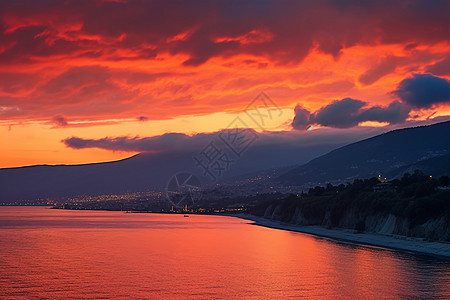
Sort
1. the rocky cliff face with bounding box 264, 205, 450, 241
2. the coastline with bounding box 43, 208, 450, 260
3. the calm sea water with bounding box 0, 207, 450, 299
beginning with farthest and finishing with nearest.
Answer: the rocky cliff face with bounding box 264, 205, 450, 241, the coastline with bounding box 43, 208, 450, 260, the calm sea water with bounding box 0, 207, 450, 299

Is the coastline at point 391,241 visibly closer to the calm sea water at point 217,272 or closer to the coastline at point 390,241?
the coastline at point 390,241

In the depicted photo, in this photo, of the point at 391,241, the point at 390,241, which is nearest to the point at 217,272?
the point at 391,241

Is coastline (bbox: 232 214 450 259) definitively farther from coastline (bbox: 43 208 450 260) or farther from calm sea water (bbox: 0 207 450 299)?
calm sea water (bbox: 0 207 450 299)

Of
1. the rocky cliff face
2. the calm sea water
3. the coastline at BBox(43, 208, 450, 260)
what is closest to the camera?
the calm sea water

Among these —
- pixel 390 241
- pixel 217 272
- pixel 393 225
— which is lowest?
pixel 390 241

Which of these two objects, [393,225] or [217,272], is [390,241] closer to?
[393,225]

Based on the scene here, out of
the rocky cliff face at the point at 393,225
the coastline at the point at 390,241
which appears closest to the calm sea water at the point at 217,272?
the coastline at the point at 390,241

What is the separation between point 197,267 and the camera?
277 feet

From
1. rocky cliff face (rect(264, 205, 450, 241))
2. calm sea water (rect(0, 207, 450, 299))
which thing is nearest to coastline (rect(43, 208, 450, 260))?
rocky cliff face (rect(264, 205, 450, 241))

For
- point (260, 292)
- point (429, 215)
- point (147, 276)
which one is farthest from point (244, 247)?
point (260, 292)

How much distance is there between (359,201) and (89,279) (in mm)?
107094

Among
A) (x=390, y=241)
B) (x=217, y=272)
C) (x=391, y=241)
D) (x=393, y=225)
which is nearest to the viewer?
(x=217, y=272)

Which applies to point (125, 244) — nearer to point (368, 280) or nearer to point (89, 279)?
point (89, 279)

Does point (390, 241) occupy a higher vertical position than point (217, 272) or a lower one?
lower
